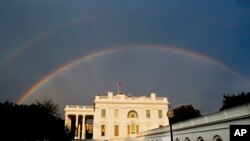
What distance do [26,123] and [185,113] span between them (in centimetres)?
6055

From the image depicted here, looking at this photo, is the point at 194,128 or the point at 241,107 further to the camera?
the point at 194,128

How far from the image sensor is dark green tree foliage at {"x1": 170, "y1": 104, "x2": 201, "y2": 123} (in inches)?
3538

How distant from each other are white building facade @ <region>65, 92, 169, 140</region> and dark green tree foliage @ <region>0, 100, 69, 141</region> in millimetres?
22841

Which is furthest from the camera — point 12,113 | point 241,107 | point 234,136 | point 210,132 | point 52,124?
point 52,124

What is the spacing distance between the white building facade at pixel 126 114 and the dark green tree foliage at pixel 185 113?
12.3 m

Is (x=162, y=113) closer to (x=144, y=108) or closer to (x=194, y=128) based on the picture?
(x=144, y=108)

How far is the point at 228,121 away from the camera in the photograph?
2123cm

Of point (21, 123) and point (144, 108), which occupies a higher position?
point (144, 108)

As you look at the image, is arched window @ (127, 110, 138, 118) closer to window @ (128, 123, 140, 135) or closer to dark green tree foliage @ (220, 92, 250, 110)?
window @ (128, 123, 140, 135)

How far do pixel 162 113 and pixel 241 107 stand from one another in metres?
61.2

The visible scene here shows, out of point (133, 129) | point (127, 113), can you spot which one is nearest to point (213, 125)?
point (127, 113)

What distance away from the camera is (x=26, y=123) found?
43.9m

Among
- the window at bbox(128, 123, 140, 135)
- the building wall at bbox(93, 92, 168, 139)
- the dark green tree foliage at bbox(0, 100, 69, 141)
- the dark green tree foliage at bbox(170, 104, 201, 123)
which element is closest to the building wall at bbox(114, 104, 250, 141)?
the dark green tree foliage at bbox(0, 100, 69, 141)

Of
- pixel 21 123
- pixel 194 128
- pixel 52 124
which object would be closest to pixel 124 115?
pixel 52 124
